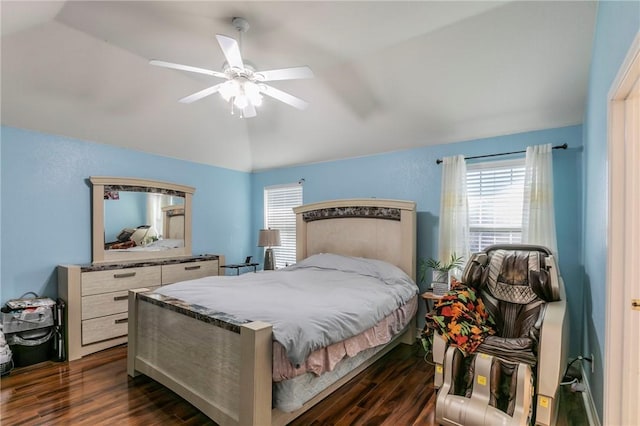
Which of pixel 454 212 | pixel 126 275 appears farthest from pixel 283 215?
pixel 454 212

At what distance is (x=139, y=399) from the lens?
233 cm

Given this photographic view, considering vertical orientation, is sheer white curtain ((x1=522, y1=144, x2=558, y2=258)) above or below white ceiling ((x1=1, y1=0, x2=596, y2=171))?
below

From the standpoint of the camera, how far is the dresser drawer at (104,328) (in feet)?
10.3

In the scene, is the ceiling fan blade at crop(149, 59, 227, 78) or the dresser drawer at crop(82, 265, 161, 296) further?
→ the dresser drawer at crop(82, 265, 161, 296)

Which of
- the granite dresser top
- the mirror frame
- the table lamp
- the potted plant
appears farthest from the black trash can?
the potted plant

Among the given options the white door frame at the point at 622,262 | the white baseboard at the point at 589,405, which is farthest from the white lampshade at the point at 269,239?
the white door frame at the point at 622,262

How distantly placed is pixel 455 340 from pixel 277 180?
3.85 meters

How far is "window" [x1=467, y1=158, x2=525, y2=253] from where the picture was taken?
3135 millimetres

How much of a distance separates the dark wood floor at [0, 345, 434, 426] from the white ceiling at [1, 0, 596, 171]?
247 cm

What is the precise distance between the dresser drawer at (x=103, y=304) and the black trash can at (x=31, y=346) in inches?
12.4

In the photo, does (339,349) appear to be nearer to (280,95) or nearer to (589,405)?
(589,405)

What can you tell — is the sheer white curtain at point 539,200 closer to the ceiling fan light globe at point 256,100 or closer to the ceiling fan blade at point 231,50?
the ceiling fan light globe at point 256,100

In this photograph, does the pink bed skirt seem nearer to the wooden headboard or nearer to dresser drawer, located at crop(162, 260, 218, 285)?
the wooden headboard

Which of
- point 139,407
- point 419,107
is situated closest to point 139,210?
point 139,407
